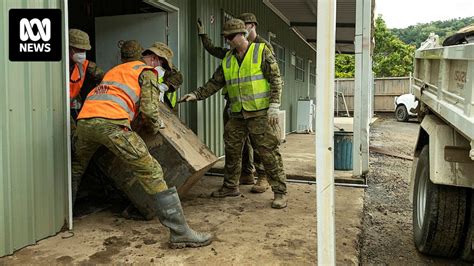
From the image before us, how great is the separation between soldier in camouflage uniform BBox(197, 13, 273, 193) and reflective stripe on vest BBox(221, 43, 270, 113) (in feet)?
1.62

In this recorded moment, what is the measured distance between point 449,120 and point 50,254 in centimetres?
280

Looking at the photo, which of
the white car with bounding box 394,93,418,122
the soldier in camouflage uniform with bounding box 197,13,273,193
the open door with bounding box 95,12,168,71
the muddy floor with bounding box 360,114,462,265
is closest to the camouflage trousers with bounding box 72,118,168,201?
the muddy floor with bounding box 360,114,462,265

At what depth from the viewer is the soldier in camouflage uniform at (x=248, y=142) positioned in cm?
487

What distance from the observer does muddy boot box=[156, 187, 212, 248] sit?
3221 millimetres

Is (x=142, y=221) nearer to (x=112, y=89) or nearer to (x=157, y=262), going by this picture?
(x=157, y=262)

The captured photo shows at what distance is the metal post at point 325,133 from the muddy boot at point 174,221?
143 centimetres

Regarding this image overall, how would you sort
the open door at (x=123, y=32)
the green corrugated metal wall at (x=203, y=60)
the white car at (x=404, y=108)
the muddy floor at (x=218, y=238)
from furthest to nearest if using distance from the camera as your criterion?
the white car at (x=404, y=108)
the green corrugated metal wall at (x=203, y=60)
the open door at (x=123, y=32)
the muddy floor at (x=218, y=238)

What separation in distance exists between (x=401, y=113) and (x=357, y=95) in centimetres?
1503

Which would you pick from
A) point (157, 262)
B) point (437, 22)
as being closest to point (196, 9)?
point (157, 262)

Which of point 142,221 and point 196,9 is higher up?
point 196,9

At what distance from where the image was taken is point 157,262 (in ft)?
9.69

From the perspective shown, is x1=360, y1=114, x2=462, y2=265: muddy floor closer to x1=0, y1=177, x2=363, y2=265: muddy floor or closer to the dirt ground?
the dirt ground

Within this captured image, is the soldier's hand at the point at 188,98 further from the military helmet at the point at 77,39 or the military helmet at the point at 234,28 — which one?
the military helmet at the point at 77,39

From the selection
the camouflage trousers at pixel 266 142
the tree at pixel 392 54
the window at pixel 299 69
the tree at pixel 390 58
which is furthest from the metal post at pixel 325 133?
the tree at pixel 392 54
